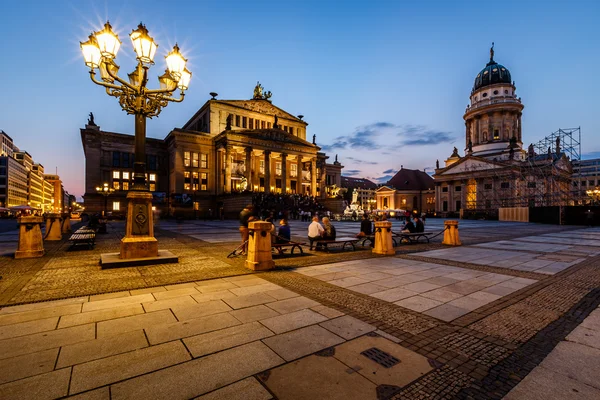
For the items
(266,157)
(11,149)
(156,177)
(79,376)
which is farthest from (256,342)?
(11,149)

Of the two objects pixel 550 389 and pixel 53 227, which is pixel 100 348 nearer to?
pixel 550 389

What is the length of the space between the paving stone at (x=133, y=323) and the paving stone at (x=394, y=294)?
385 cm

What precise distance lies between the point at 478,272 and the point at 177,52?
11.2 metres

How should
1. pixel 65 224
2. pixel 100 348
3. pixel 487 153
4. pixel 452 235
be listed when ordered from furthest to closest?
pixel 487 153
pixel 65 224
pixel 452 235
pixel 100 348

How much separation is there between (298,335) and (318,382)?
1.13 meters

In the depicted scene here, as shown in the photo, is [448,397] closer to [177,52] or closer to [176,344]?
[176,344]

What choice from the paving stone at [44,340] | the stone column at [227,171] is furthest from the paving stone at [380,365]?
the stone column at [227,171]

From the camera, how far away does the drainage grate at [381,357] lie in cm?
339

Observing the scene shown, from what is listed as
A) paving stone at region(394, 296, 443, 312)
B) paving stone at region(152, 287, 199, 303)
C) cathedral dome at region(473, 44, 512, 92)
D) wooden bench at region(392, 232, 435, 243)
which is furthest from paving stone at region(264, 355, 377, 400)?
cathedral dome at region(473, 44, 512, 92)

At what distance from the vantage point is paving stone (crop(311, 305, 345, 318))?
4.91m

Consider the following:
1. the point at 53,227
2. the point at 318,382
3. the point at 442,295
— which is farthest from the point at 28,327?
the point at 53,227

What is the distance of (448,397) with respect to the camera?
9.22ft

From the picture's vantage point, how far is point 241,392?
2.81m

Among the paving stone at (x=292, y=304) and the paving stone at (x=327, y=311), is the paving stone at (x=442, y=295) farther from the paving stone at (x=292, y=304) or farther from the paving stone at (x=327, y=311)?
the paving stone at (x=292, y=304)
